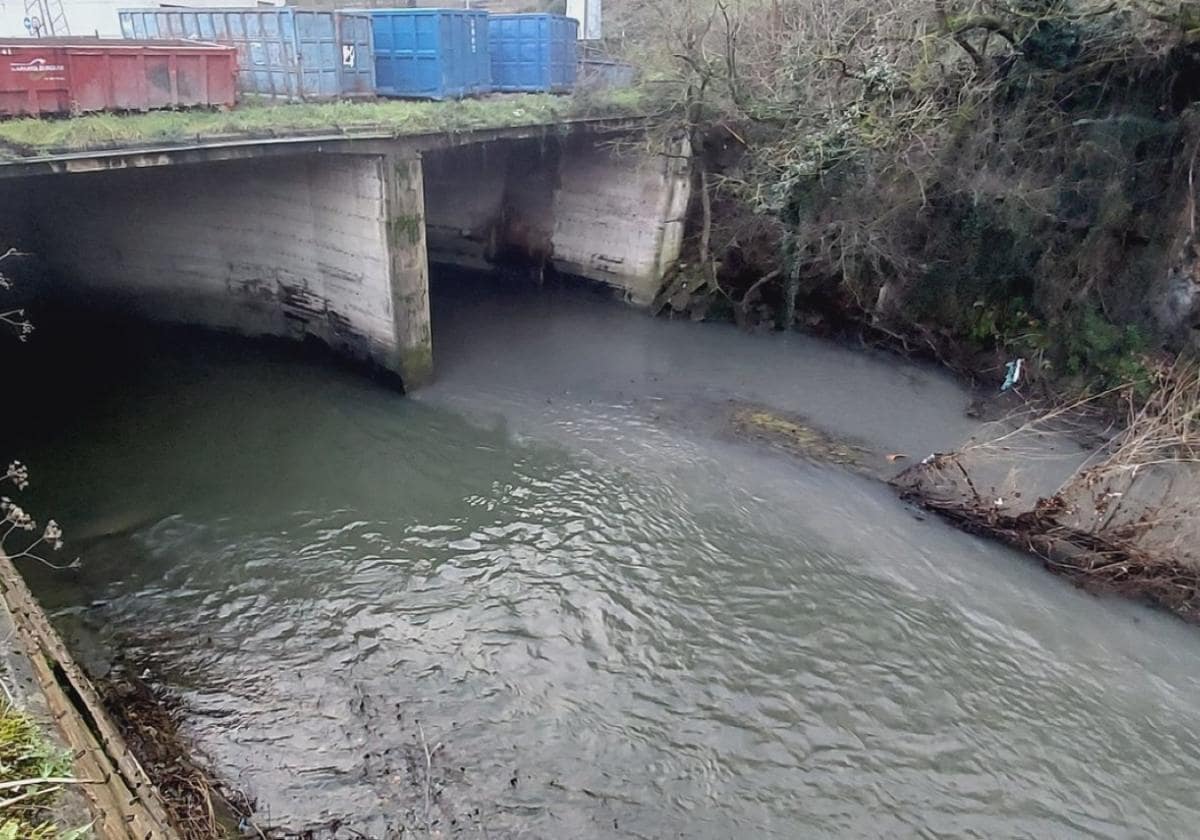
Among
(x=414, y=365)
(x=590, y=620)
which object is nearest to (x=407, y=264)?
(x=414, y=365)

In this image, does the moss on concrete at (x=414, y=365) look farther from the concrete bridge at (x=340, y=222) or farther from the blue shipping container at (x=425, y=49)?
the blue shipping container at (x=425, y=49)

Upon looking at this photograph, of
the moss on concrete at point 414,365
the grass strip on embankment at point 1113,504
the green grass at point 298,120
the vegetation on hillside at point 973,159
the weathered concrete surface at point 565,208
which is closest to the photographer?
the grass strip on embankment at point 1113,504

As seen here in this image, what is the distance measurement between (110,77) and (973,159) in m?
14.0

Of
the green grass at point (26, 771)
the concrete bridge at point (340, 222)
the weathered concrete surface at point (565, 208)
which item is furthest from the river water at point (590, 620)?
the weathered concrete surface at point (565, 208)

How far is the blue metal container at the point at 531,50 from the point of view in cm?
1808

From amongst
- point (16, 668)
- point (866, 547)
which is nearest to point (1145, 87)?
point (866, 547)

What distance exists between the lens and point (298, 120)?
1253cm

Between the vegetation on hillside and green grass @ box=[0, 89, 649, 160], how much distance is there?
2583 millimetres

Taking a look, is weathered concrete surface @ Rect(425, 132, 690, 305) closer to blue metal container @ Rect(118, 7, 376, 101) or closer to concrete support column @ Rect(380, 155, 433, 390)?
blue metal container @ Rect(118, 7, 376, 101)

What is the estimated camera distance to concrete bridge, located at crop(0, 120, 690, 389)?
13.6 metres

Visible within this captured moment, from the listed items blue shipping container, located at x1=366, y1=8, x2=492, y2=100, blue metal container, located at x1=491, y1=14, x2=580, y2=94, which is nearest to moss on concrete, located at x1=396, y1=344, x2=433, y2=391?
blue shipping container, located at x1=366, y1=8, x2=492, y2=100

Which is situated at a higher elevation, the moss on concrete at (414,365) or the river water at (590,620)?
the moss on concrete at (414,365)

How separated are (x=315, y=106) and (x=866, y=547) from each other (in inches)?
457

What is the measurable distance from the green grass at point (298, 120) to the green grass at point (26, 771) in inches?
333
